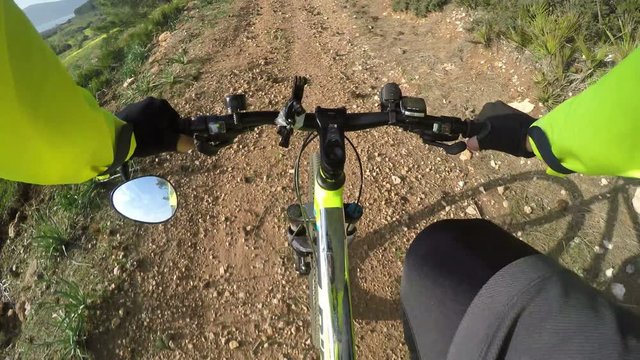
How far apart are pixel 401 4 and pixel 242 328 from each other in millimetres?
6258

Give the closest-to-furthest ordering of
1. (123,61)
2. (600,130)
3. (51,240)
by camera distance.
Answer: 1. (600,130)
2. (51,240)
3. (123,61)

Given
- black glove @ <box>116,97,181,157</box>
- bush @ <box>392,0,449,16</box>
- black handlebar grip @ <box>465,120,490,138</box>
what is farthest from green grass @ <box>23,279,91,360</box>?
bush @ <box>392,0,449,16</box>

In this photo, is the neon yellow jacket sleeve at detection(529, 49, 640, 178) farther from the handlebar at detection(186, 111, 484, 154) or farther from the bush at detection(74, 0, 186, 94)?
the bush at detection(74, 0, 186, 94)

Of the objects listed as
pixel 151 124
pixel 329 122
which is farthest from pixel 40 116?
pixel 329 122

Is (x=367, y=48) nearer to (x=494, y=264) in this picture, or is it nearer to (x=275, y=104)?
(x=275, y=104)

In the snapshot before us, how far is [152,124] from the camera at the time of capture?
159 cm

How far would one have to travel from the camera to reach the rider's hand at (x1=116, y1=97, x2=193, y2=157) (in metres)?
1.56

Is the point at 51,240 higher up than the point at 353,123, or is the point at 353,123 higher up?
the point at 353,123

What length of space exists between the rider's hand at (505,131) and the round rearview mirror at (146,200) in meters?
1.46

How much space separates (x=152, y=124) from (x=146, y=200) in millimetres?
374

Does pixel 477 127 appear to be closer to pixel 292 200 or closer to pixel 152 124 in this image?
pixel 152 124

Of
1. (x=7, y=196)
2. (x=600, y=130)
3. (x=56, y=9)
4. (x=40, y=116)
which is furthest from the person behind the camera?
(x=56, y=9)

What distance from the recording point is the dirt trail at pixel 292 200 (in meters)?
2.99

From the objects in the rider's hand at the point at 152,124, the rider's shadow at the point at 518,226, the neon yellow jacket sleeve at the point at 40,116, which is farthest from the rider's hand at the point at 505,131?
the rider's shadow at the point at 518,226
